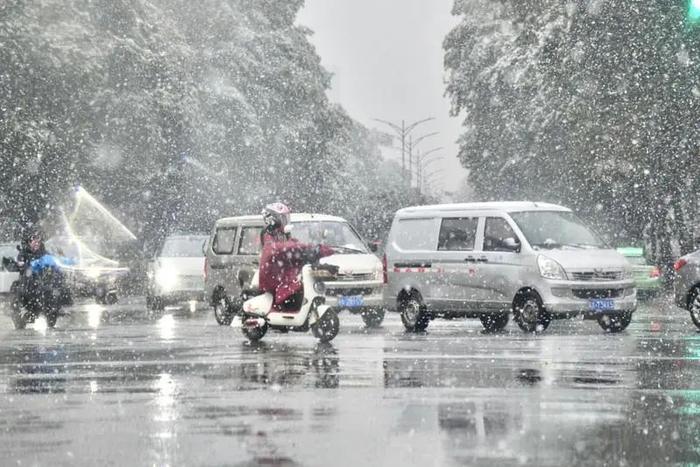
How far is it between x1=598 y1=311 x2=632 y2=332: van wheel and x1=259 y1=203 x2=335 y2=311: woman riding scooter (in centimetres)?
464

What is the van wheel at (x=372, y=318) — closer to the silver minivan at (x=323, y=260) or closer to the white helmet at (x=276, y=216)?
the silver minivan at (x=323, y=260)

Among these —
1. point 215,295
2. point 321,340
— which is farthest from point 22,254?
point 321,340

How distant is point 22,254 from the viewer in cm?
2497

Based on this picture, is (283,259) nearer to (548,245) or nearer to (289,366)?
(289,366)

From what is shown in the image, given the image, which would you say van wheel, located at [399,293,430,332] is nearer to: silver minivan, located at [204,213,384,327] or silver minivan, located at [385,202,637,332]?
silver minivan, located at [385,202,637,332]

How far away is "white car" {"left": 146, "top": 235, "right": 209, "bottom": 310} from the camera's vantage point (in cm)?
3003

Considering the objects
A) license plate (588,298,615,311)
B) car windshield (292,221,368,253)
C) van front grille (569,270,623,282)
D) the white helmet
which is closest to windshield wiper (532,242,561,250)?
van front grille (569,270,623,282)

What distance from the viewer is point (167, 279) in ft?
98.7

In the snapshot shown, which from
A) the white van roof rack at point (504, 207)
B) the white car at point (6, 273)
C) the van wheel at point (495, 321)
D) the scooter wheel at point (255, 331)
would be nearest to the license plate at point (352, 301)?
the white van roof rack at point (504, 207)

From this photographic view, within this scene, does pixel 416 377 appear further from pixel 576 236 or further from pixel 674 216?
pixel 674 216

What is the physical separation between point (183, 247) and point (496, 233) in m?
11.6

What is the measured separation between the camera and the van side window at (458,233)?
832 inches

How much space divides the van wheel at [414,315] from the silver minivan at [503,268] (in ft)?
0.05

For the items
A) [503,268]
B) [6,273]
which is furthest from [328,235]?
[6,273]
